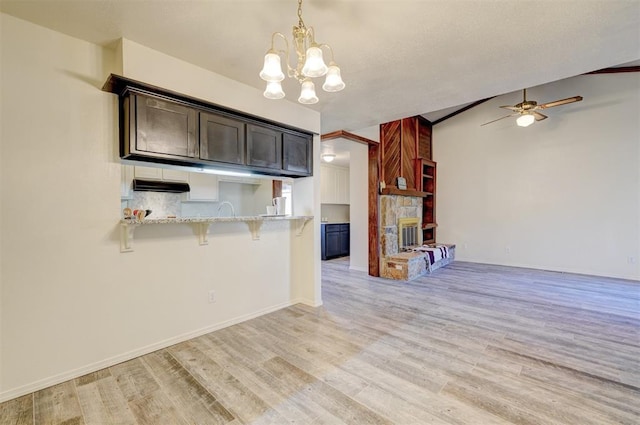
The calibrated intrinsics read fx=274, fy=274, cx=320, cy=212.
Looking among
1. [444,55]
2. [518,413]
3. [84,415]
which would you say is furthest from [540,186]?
[84,415]

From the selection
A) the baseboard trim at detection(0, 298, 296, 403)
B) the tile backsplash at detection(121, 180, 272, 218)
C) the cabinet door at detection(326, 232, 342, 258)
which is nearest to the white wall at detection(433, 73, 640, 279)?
the cabinet door at detection(326, 232, 342, 258)

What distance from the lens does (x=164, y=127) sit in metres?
2.32

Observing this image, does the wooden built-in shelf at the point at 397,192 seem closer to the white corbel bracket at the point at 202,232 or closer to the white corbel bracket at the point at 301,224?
the white corbel bracket at the point at 301,224

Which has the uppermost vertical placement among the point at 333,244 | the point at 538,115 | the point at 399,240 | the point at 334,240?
the point at 538,115

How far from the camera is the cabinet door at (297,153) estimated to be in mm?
3320

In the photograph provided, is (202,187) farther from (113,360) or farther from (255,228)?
(113,360)

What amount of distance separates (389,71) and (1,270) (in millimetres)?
3432

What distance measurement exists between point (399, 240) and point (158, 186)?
4.59m

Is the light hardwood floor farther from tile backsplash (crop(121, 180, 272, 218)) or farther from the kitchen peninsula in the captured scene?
tile backsplash (crop(121, 180, 272, 218))

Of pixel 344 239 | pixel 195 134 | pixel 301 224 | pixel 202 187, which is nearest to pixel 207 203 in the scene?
pixel 202 187

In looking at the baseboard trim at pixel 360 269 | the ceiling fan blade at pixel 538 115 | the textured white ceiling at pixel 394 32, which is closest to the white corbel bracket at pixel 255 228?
the textured white ceiling at pixel 394 32

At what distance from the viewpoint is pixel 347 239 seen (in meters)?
8.00

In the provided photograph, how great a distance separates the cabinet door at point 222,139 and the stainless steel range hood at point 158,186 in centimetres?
182

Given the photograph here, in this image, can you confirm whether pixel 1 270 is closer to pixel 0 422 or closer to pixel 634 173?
pixel 0 422
